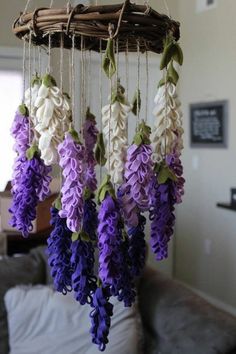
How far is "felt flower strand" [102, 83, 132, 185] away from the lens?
79 cm

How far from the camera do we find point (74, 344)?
2133mm

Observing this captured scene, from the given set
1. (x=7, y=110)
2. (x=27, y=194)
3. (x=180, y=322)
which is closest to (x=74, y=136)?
(x=27, y=194)

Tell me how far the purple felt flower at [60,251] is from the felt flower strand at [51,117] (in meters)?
0.13

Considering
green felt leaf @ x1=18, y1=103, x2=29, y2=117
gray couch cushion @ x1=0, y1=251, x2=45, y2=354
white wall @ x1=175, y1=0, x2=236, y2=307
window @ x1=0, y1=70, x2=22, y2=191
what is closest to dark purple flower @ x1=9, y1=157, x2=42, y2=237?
green felt leaf @ x1=18, y1=103, x2=29, y2=117

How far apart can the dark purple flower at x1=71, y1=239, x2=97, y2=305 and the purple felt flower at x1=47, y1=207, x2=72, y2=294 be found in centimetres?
4

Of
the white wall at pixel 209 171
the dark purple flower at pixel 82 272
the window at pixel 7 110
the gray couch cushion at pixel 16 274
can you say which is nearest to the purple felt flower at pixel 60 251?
the dark purple flower at pixel 82 272

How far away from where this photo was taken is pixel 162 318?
7.27ft

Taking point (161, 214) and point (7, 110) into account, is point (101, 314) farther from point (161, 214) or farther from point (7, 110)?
point (7, 110)

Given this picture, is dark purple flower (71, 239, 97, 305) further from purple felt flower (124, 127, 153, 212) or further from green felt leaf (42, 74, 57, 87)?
green felt leaf (42, 74, 57, 87)

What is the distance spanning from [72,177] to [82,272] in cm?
17

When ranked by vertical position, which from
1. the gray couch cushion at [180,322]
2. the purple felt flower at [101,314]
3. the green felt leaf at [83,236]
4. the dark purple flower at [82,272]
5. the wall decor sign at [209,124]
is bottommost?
the gray couch cushion at [180,322]

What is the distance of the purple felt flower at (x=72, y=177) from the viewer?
2.46 ft

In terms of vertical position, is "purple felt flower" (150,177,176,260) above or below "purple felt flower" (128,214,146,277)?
above

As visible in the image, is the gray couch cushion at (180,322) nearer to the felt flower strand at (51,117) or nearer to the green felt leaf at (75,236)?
the green felt leaf at (75,236)
